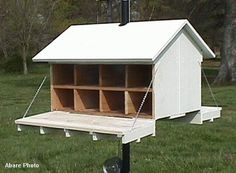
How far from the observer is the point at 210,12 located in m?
26.7

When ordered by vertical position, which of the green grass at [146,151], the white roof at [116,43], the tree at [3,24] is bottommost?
the green grass at [146,151]

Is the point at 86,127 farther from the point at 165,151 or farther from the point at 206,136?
the point at 206,136

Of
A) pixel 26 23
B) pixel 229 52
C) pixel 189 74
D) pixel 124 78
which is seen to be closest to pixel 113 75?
pixel 124 78

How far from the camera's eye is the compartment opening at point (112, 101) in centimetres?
456

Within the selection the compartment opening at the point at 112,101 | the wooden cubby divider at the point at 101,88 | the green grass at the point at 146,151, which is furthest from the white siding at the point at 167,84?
the green grass at the point at 146,151

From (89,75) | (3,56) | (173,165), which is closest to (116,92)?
(89,75)

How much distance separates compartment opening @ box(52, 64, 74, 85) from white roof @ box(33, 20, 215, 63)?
25cm

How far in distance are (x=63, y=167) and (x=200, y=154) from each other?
2.06 meters

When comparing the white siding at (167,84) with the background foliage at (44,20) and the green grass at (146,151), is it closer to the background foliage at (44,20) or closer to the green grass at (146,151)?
the green grass at (146,151)

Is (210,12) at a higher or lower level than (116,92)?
higher

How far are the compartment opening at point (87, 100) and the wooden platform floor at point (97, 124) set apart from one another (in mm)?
164

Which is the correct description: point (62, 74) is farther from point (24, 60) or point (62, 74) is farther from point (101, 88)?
point (24, 60)

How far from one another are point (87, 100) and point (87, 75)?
25 centimetres

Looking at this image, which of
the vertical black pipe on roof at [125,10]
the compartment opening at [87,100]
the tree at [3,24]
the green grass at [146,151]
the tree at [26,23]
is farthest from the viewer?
the tree at [3,24]
